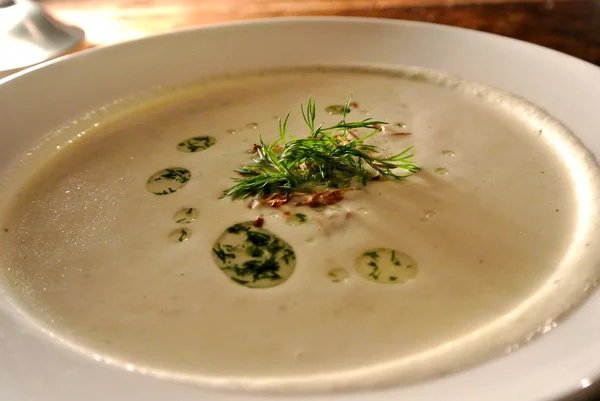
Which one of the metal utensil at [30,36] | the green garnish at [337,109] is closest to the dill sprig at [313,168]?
the green garnish at [337,109]

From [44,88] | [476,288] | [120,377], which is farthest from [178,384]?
[44,88]

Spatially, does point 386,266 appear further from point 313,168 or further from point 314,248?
point 313,168

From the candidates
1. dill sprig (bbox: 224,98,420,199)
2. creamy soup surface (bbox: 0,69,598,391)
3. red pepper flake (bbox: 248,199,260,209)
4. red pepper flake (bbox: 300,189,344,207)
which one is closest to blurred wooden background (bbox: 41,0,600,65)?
creamy soup surface (bbox: 0,69,598,391)

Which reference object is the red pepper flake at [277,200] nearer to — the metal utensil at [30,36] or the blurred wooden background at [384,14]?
the metal utensil at [30,36]

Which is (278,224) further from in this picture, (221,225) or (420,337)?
(420,337)

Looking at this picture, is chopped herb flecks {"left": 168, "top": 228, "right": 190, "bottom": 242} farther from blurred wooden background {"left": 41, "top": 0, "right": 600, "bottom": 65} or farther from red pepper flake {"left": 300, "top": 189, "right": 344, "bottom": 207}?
blurred wooden background {"left": 41, "top": 0, "right": 600, "bottom": 65}

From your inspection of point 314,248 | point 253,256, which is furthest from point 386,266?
point 253,256

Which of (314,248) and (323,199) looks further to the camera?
(323,199)
